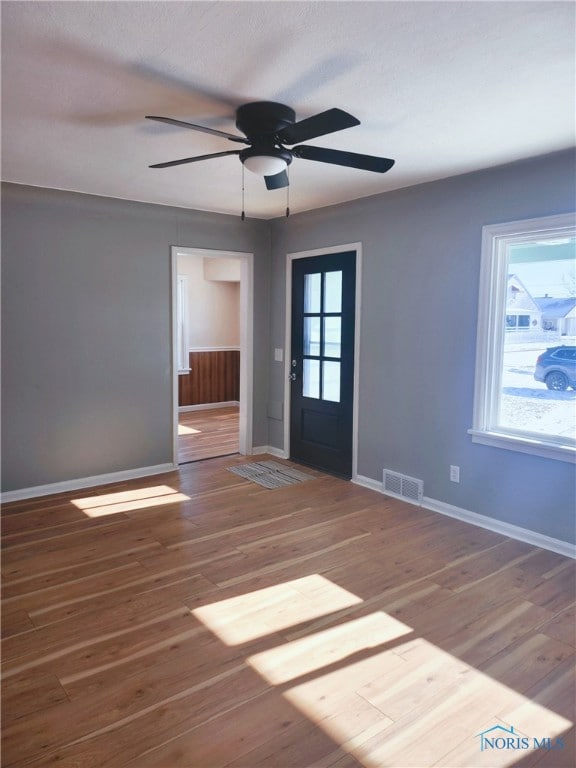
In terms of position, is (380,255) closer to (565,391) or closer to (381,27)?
(565,391)

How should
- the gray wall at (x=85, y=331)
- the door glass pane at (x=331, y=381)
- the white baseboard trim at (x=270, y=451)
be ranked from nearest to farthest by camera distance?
1. the gray wall at (x=85, y=331)
2. the door glass pane at (x=331, y=381)
3. the white baseboard trim at (x=270, y=451)

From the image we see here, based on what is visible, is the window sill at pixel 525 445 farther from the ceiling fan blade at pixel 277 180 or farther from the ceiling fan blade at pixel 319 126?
the ceiling fan blade at pixel 319 126

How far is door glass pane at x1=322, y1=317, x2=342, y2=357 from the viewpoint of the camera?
5.00 metres

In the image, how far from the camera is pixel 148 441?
16.6ft

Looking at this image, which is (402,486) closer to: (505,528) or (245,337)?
(505,528)

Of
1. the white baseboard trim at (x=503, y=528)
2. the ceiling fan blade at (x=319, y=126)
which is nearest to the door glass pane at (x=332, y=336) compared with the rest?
the white baseboard trim at (x=503, y=528)

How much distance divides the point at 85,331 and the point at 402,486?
9.89ft

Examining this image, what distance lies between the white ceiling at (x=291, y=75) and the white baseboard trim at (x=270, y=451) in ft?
10.3

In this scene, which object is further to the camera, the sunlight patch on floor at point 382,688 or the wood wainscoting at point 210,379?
the wood wainscoting at point 210,379

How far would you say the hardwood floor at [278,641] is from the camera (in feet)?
6.29

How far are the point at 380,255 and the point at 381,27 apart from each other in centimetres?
268

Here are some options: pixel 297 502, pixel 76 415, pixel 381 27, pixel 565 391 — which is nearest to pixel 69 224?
pixel 76 415

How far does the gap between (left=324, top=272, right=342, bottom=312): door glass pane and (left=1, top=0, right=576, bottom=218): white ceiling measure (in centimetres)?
148

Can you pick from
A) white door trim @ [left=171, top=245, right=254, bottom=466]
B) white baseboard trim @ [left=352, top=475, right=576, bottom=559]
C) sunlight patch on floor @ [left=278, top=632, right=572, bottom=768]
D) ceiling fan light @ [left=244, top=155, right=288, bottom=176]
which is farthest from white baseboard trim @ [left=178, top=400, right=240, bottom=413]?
sunlight patch on floor @ [left=278, top=632, right=572, bottom=768]
